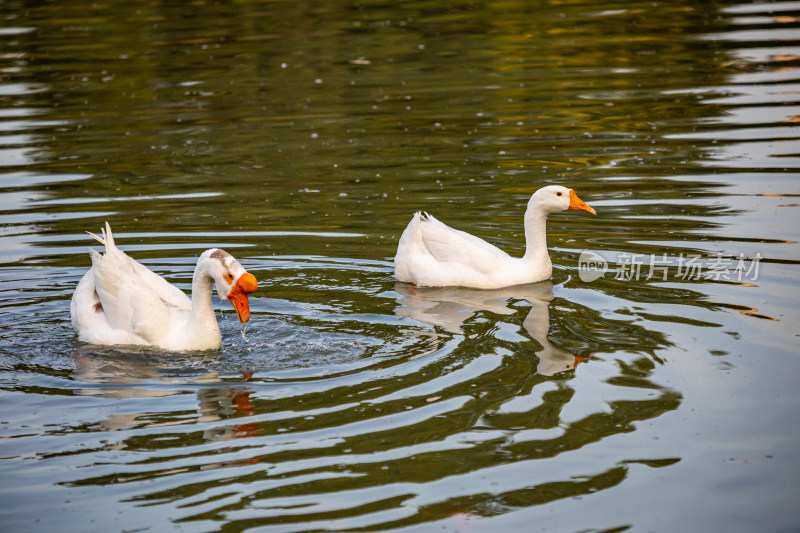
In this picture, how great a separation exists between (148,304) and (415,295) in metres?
2.88

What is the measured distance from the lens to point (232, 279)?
8.37 metres

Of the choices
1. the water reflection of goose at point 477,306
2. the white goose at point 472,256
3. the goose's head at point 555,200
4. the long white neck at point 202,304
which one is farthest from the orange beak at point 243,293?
the goose's head at point 555,200

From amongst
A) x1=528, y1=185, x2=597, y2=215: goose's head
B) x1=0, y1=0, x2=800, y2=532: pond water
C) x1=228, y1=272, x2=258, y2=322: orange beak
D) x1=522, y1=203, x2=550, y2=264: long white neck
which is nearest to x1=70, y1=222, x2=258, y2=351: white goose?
x1=228, y1=272, x2=258, y2=322: orange beak

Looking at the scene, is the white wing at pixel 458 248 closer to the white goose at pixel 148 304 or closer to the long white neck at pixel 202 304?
the white goose at pixel 148 304

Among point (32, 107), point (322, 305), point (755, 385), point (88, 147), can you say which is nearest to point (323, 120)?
point (88, 147)

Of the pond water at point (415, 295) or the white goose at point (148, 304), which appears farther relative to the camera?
the white goose at point (148, 304)

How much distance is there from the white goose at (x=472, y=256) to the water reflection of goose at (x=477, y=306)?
11 cm

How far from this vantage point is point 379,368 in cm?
819

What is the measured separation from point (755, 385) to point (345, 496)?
Result: 3.42m

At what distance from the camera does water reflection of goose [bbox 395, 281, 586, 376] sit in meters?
8.88

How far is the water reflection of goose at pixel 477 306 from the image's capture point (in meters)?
8.88

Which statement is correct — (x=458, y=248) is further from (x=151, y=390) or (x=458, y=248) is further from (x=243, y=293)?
(x=151, y=390)

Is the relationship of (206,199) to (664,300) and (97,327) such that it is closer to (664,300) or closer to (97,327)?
(97,327)

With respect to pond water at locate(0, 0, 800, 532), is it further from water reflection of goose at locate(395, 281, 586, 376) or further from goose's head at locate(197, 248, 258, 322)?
goose's head at locate(197, 248, 258, 322)
